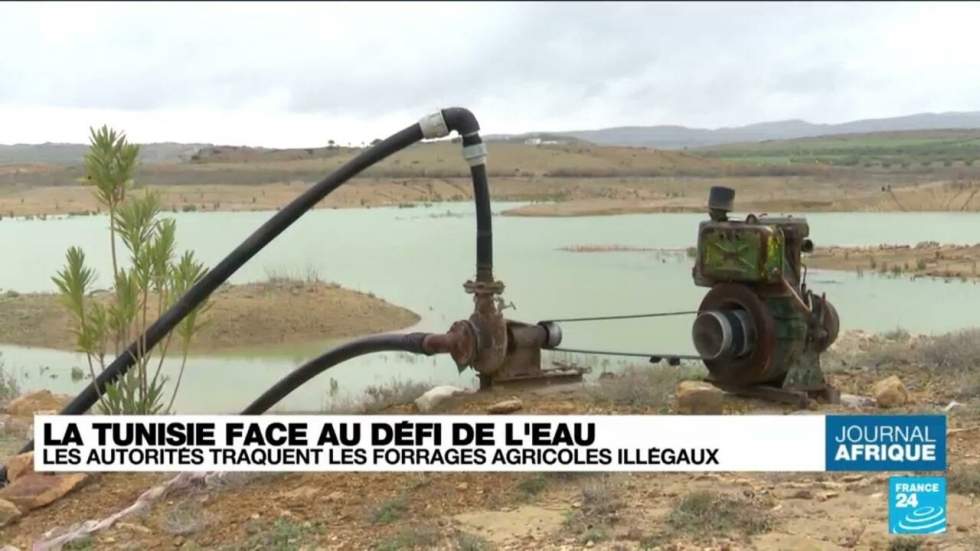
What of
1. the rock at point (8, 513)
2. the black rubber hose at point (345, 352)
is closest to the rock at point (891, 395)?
the black rubber hose at point (345, 352)

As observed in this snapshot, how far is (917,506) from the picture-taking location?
164 inches

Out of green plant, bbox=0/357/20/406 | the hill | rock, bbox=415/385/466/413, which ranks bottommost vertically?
green plant, bbox=0/357/20/406

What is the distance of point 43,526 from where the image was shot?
5242mm

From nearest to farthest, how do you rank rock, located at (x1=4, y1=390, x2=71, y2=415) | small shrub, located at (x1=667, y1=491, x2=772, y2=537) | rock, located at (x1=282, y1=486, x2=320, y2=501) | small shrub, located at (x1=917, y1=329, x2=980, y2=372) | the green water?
small shrub, located at (x1=667, y1=491, x2=772, y2=537)
rock, located at (x1=282, y1=486, x2=320, y2=501)
small shrub, located at (x1=917, y1=329, x2=980, y2=372)
rock, located at (x1=4, y1=390, x2=71, y2=415)
the green water

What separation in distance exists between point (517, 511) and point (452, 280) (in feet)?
40.8

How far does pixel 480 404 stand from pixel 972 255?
9612 mm

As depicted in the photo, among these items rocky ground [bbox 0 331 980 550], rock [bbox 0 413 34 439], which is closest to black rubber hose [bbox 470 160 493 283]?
rocky ground [bbox 0 331 980 550]

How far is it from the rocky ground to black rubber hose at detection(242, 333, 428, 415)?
2.79 feet

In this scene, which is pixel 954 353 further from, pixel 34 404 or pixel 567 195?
pixel 567 195

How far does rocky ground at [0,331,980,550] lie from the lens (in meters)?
4.15

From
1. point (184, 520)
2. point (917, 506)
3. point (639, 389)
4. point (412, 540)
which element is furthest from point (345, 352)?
point (917, 506)

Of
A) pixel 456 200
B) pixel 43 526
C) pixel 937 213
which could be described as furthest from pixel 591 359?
pixel 456 200

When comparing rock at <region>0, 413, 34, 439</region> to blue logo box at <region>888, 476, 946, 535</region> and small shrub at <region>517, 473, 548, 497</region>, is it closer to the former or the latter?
small shrub at <region>517, 473, 548, 497</region>

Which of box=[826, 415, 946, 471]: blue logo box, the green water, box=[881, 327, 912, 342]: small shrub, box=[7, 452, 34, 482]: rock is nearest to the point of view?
box=[826, 415, 946, 471]: blue logo box
